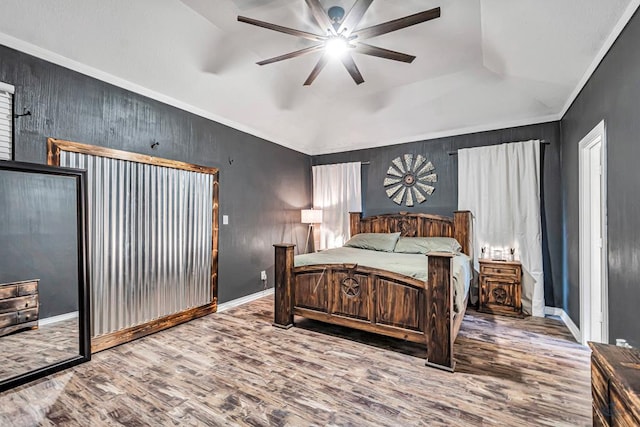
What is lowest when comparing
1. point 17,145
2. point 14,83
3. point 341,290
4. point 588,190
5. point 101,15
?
point 341,290

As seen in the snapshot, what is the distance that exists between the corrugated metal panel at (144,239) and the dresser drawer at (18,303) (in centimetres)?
39

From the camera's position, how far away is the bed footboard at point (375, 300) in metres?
2.42

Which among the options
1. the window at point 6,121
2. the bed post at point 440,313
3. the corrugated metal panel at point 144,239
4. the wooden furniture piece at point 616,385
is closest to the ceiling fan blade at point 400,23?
the bed post at point 440,313

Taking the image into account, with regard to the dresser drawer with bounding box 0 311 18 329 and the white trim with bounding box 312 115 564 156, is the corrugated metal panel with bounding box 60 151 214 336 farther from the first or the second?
the white trim with bounding box 312 115 564 156

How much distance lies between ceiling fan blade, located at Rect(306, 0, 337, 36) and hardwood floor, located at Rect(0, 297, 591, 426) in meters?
2.74

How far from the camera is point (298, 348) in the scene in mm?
2803

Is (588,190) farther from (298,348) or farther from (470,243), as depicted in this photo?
(298,348)

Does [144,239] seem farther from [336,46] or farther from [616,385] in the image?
[616,385]

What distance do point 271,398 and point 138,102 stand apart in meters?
3.14

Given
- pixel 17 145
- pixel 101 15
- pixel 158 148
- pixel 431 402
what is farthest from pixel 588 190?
pixel 17 145

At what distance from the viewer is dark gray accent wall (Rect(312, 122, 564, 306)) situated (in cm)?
383

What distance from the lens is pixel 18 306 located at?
2.34m

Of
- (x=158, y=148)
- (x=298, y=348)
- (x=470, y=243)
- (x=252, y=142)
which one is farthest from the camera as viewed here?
(x=252, y=142)

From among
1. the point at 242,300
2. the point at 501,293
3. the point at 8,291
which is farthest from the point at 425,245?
the point at 8,291
